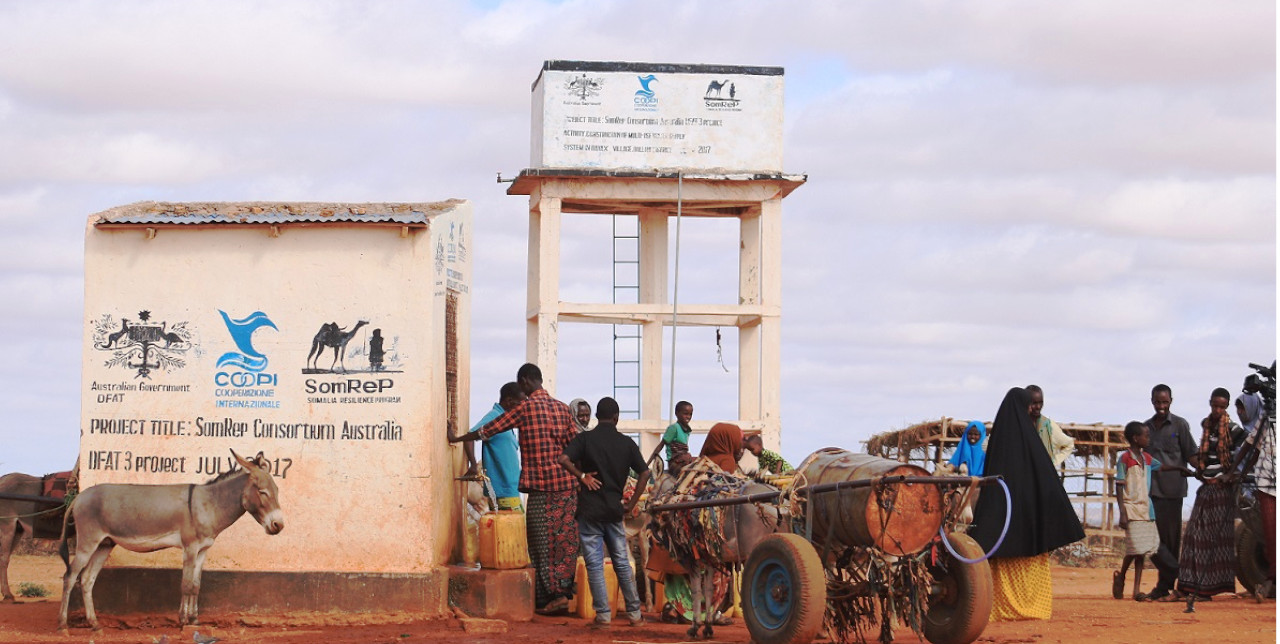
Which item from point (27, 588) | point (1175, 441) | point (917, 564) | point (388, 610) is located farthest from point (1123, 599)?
point (27, 588)

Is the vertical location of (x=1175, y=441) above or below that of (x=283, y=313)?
below

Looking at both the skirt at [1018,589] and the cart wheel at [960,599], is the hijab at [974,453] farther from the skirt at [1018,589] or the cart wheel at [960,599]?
the cart wheel at [960,599]

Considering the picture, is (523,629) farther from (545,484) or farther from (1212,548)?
(1212,548)

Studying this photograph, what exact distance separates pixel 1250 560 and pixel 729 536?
22.1ft

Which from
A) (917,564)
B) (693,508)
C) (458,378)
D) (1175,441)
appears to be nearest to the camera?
(917,564)

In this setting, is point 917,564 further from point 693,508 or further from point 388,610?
point 388,610

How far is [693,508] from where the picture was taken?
1145 centimetres

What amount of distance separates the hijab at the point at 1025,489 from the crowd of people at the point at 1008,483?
1cm

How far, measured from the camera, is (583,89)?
2120 cm

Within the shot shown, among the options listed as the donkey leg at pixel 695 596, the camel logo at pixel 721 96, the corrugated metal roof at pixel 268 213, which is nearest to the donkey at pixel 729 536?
the donkey leg at pixel 695 596

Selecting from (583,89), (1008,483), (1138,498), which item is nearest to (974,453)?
(1008,483)

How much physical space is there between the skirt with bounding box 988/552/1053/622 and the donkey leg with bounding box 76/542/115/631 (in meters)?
7.12

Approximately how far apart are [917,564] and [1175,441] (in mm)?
6138

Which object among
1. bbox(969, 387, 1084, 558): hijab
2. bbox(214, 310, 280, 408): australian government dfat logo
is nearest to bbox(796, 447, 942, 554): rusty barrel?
bbox(969, 387, 1084, 558): hijab
